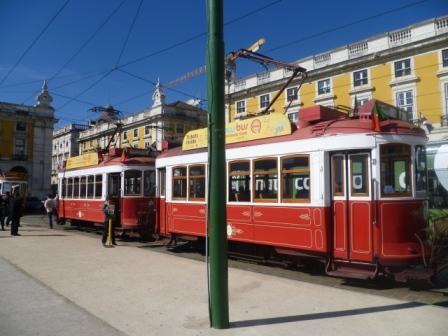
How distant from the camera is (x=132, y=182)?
1575 centimetres

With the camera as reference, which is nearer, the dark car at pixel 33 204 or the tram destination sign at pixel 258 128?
the tram destination sign at pixel 258 128

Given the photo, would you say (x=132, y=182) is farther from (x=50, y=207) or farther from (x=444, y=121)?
(x=444, y=121)

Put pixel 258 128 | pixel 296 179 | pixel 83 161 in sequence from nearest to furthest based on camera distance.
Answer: pixel 296 179
pixel 258 128
pixel 83 161

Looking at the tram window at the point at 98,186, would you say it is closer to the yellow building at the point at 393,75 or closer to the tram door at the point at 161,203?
the tram door at the point at 161,203

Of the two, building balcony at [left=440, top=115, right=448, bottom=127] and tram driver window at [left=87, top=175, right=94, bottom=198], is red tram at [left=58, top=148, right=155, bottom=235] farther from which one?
building balcony at [left=440, top=115, right=448, bottom=127]

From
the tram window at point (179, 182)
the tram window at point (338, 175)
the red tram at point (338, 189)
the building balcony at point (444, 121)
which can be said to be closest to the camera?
the red tram at point (338, 189)

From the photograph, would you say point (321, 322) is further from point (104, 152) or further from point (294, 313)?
point (104, 152)

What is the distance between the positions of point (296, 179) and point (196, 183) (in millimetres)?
3583

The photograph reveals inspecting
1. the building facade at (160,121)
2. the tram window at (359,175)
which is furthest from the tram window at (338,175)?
the building facade at (160,121)

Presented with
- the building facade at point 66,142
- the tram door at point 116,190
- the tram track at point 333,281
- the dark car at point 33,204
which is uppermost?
the building facade at point 66,142

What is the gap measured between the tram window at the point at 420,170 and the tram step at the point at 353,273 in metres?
1.76

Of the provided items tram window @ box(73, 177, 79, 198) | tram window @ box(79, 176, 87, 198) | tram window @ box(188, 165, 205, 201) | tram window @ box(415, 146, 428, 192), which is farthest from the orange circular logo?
tram window @ box(73, 177, 79, 198)

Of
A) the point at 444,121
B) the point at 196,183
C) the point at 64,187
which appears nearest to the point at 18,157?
the point at 64,187

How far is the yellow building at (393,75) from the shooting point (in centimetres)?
3306
